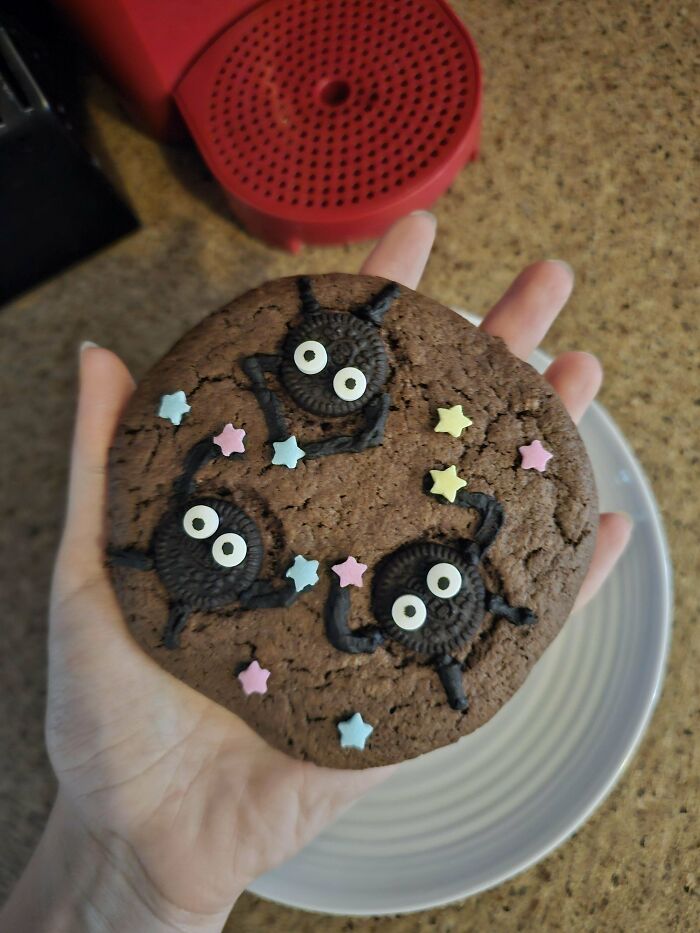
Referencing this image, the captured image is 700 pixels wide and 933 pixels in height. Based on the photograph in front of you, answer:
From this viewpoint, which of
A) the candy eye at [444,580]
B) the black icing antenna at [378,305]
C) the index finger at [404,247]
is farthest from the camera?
the index finger at [404,247]

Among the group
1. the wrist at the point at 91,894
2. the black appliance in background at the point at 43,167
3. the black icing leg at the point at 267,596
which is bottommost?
the wrist at the point at 91,894

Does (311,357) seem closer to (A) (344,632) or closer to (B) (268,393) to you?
(B) (268,393)

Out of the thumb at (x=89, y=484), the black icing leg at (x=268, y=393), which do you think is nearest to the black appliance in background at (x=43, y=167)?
the thumb at (x=89, y=484)

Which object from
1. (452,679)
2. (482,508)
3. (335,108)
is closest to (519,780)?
(452,679)

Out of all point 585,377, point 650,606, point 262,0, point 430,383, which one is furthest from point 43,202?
point 650,606

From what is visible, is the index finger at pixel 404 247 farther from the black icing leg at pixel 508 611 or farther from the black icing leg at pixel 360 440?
the black icing leg at pixel 508 611

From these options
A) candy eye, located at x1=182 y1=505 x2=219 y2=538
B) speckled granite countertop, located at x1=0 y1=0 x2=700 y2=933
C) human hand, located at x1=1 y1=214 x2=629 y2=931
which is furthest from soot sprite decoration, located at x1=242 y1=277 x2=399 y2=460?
speckled granite countertop, located at x1=0 y1=0 x2=700 y2=933
